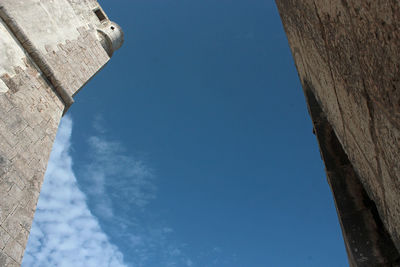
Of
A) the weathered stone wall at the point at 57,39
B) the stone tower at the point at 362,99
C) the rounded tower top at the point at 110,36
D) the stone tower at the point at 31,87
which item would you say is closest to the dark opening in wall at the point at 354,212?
the stone tower at the point at 362,99

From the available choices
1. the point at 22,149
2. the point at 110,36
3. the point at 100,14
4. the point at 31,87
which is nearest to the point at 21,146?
the point at 22,149

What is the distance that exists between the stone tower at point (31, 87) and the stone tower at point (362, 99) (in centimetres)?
331

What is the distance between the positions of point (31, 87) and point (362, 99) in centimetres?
441

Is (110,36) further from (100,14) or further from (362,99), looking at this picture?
(362,99)

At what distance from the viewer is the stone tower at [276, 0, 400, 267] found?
1.16 metres

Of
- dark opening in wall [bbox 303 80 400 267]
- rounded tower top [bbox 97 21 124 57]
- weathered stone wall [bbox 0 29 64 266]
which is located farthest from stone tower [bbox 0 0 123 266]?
dark opening in wall [bbox 303 80 400 267]

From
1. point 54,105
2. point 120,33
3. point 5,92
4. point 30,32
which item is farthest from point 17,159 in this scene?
point 120,33

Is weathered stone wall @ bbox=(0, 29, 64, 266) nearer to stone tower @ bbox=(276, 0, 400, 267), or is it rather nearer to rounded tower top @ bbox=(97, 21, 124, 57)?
rounded tower top @ bbox=(97, 21, 124, 57)

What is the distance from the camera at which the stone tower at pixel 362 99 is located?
1163 mm

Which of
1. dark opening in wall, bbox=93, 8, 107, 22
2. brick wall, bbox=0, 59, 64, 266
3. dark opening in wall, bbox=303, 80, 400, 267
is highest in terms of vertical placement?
dark opening in wall, bbox=93, 8, 107, 22

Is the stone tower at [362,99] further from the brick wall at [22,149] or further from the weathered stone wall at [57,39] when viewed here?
the weathered stone wall at [57,39]

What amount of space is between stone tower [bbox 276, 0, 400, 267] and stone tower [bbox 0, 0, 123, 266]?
3.31 meters

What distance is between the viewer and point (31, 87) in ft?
14.7

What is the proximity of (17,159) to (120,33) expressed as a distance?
5.47 metres
